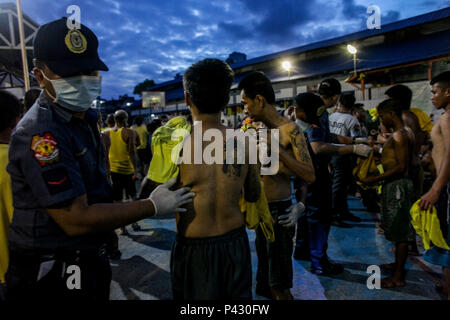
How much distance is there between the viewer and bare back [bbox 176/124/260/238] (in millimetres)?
1594

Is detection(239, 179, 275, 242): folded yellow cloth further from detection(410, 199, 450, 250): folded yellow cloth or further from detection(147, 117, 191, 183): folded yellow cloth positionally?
detection(410, 199, 450, 250): folded yellow cloth

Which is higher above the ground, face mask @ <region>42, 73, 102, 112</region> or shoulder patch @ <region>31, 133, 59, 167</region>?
face mask @ <region>42, 73, 102, 112</region>

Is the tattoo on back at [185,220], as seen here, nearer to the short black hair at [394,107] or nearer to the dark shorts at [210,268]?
the dark shorts at [210,268]

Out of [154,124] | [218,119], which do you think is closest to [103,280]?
[218,119]

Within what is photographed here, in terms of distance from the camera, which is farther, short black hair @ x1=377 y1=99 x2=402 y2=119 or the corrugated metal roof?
the corrugated metal roof

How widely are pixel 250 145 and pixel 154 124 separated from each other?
7.36 meters

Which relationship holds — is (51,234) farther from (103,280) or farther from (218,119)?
(218,119)

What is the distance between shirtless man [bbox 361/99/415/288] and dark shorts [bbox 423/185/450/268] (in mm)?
408

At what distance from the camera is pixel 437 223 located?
2.45 meters

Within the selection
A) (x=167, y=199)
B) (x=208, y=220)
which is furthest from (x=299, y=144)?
(x=167, y=199)

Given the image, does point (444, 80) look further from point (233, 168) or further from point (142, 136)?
point (142, 136)

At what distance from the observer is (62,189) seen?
46.0 inches

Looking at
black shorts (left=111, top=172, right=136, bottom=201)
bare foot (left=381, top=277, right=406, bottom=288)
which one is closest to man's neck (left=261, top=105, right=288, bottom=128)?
bare foot (left=381, top=277, right=406, bottom=288)

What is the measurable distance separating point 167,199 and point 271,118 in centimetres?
145
